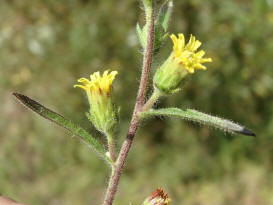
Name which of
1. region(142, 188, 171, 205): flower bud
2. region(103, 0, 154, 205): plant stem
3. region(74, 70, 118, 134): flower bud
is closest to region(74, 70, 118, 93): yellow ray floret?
region(74, 70, 118, 134): flower bud

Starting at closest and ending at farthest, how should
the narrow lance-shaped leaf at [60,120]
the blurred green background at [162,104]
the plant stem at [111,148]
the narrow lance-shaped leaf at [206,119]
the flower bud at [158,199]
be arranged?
the narrow lance-shaped leaf at [206,119] < the narrow lance-shaped leaf at [60,120] < the plant stem at [111,148] < the flower bud at [158,199] < the blurred green background at [162,104]

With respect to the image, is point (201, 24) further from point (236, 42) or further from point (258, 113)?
point (258, 113)

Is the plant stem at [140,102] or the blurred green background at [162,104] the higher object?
the blurred green background at [162,104]

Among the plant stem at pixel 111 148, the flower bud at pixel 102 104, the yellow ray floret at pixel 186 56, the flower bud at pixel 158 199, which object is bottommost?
the flower bud at pixel 158 199

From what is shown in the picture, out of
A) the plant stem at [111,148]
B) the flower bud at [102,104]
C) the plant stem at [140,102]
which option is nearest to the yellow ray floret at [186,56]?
the plant stem at [140,102]

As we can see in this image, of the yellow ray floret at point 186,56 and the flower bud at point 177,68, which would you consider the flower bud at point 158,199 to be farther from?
the yellow ray floret at point 186,56

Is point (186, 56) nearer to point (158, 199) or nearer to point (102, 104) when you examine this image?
point (102, 104)

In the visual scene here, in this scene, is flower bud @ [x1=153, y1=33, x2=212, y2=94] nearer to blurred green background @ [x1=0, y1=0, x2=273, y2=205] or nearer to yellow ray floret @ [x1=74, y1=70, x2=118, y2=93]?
yellow ray floret @ [x1=74, y1=70, x2=118, y2=93]
